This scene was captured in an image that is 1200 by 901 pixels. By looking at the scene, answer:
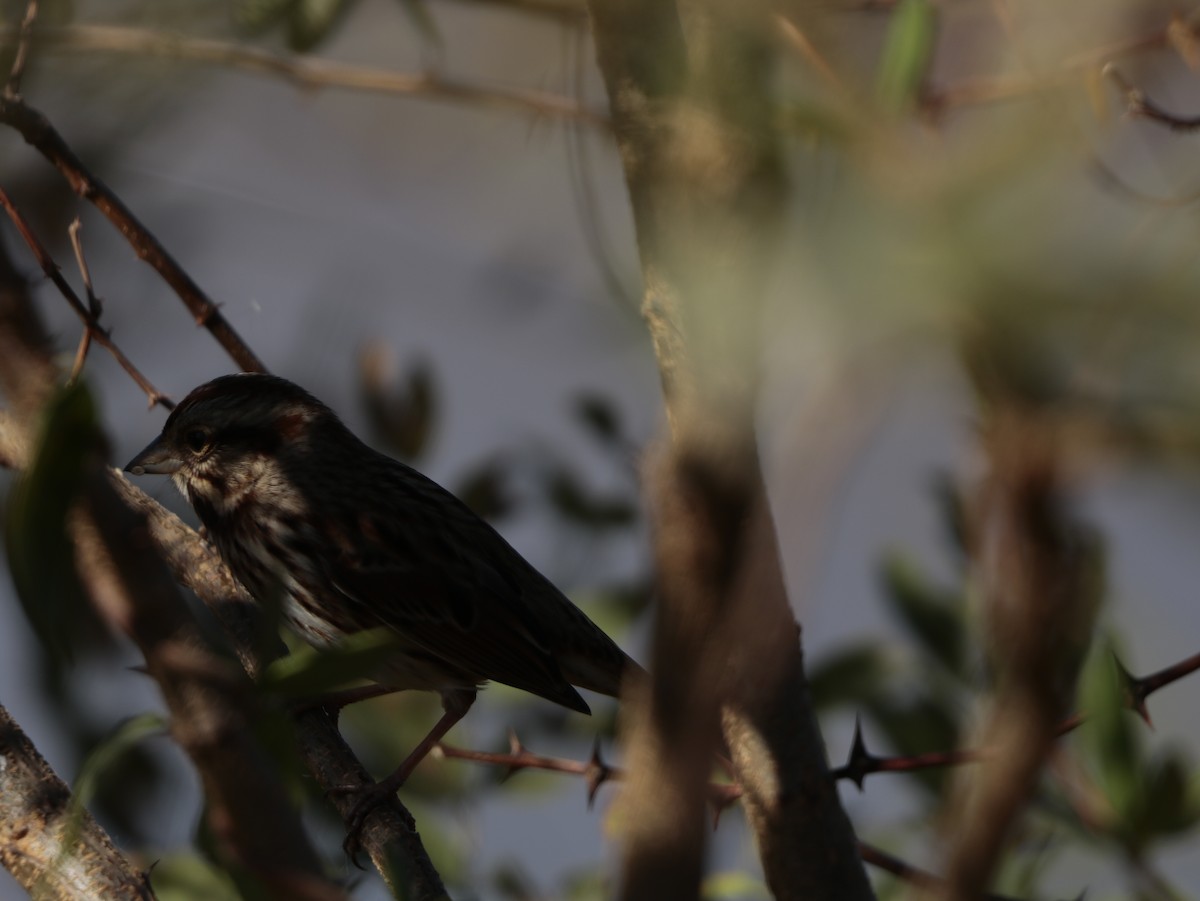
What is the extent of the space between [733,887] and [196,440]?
2166mm

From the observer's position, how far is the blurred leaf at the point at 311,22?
3264mm

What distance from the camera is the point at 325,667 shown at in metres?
1.61

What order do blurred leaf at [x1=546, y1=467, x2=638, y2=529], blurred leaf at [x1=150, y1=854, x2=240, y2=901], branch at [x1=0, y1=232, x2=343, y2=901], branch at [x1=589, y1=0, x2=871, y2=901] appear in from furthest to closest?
1. blurred leaf at [x1=546, y1=467, x2=638, y2=529]
2. blurred leaf at [x1=150, y1=854, x2=240, y2=901]
3. branch at [x1=0, y1=232, x2=343, y2=901]
4. branch at [x1=589, y1=0, x2=871, y2=901]

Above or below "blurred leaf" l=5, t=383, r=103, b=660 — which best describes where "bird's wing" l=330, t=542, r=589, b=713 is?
below

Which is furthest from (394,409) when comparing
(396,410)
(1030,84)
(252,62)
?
(1030,84)

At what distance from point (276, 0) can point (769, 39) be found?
187 centimetres

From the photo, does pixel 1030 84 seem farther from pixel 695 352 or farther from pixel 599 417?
pixel 599 417

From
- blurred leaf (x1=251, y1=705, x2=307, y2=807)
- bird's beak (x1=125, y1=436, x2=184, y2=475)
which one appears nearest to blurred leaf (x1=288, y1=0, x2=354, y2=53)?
bird's beak (x1=125, y1=436, x2=184, y2=475)

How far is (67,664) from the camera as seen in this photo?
5.49 feet

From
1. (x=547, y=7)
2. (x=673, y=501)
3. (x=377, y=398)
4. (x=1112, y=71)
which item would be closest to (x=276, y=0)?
(x=547, y=7)

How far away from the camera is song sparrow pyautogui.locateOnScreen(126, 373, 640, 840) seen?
13.1 ft

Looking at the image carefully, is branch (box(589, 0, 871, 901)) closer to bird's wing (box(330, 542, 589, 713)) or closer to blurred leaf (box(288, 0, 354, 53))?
blurred leaf (box(288, 0, 354, 53))

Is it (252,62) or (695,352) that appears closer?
(695,352)

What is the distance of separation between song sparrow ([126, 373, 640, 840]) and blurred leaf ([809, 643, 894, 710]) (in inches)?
26.4
